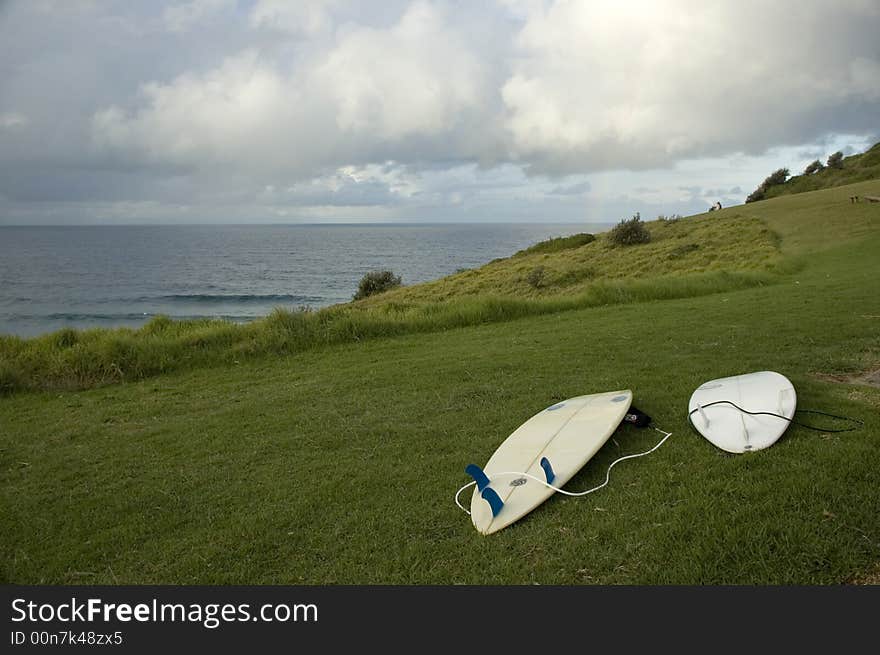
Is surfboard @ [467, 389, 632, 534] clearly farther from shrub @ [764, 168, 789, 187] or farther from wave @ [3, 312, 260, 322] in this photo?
shrub @ [764, 168, 789, 187]

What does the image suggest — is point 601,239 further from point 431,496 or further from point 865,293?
point 431,496

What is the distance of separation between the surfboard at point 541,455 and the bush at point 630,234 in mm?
30181

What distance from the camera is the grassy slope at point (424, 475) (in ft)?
11.3

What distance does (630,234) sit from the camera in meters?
34.2

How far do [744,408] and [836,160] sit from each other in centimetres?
6586

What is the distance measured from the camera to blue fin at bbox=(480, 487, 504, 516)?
3.96 metres

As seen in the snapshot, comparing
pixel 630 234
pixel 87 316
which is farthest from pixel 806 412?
pixel 87 316

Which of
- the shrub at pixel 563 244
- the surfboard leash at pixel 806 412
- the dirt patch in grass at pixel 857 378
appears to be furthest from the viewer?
the shrub at pixel 563 244

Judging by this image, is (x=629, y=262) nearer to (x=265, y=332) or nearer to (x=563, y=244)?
(x=563, y=244)

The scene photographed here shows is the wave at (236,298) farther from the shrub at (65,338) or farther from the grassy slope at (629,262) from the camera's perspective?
the shrub at (65,338)

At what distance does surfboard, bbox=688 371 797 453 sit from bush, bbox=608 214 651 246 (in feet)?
97.2

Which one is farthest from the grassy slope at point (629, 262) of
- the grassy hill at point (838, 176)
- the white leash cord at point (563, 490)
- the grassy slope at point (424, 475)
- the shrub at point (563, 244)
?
the grassy hill at point (838, 176)

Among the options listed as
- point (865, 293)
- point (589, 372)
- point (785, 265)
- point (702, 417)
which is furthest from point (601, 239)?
point (702, 417)

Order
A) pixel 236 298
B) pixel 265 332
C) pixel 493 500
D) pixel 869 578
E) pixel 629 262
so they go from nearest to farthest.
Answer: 1. pixel 869 578
2. pixel 493 500
3. pixel 265 332
4. pixel 629 262
5. pixel 236 298
